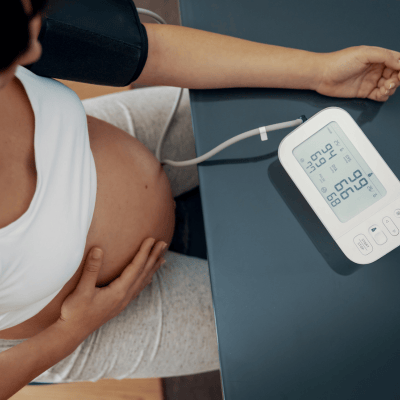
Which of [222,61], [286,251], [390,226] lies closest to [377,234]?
[390,226]

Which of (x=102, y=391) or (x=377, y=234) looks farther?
(x=102, y=391)

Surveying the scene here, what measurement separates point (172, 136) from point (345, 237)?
398 mm

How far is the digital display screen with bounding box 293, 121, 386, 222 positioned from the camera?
433 millimetres

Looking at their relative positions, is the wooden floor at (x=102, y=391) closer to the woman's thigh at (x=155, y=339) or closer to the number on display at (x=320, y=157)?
the woman's thigh at (x=155, y=339)

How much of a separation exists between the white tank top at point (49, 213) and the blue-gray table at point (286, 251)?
0.18 m

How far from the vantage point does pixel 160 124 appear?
682 mm

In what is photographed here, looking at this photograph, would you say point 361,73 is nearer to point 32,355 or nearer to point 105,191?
point 105,191

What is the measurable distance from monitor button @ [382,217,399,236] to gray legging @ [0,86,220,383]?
351 mm

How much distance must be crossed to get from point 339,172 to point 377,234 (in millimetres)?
99

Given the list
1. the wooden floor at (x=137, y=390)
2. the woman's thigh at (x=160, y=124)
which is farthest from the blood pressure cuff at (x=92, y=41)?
the wooden floor at (x=137, y=390)

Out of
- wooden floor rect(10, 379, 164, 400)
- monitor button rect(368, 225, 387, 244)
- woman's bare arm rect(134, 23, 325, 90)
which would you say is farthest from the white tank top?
wooden floor rect(10, 379, 164, 400)

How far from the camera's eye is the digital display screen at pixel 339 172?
0.43 m

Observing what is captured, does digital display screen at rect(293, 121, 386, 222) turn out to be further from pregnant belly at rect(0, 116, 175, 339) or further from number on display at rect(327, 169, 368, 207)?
pregnant belly at rect(0, 116, 175, 339)

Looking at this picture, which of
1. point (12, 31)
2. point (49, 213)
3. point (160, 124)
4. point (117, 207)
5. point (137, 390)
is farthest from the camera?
point (137, 390)
